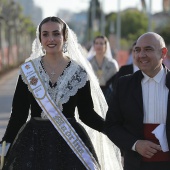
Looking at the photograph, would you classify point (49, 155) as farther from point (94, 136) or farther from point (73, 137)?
point (94, 136)

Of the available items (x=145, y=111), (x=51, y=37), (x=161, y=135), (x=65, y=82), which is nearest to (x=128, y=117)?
(x=145, y=111)

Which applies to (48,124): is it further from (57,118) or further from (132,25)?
(132,25)

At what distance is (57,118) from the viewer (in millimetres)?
4746

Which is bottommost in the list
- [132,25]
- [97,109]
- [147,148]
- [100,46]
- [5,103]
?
[5,103]

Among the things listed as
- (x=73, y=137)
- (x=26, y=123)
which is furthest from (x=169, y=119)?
(x=26, y=123)

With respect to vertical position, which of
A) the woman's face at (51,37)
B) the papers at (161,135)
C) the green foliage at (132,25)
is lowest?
the papers at (161,135)

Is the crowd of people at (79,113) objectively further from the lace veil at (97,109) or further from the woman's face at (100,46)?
the woman's face at (100,46)

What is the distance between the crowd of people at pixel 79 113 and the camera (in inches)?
171

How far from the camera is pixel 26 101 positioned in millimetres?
4906

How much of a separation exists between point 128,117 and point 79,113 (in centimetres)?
68

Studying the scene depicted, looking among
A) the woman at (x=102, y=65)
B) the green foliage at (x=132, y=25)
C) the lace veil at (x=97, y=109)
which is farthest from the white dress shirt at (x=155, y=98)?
the green foliage at (x=132, y=25)

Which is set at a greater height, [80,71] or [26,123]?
[80,71]

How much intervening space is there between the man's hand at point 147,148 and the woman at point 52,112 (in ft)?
1.70

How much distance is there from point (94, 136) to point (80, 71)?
59 centimetres
